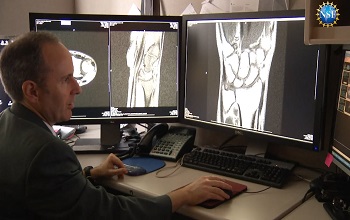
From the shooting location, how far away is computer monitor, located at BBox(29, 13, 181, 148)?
67.4 inches

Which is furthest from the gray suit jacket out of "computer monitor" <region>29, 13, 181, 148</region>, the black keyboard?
"computer monitor" <region>29, 13, 181, 148</region>

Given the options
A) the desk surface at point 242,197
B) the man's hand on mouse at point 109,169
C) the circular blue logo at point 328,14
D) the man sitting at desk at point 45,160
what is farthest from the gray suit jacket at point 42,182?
the circular blue logo at point 328,14

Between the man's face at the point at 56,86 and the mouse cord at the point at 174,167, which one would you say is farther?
the mouse cord at the point at 174,167

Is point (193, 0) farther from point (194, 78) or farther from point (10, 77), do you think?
point (10, 77)

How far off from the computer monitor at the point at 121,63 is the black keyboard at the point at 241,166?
0.96ft

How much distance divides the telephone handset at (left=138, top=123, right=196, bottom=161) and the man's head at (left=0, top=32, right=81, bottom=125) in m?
0.58

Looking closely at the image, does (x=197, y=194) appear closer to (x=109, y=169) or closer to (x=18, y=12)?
(x=109, y=169)

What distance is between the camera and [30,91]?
3.66 ft

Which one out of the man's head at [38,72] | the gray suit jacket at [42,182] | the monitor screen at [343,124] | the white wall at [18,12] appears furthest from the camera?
the white wall at [18,12]

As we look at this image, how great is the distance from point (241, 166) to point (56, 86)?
0.71 meters

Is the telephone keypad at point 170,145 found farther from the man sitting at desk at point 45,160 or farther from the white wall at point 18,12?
the white wall at point 18,12

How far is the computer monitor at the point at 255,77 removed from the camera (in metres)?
1.35

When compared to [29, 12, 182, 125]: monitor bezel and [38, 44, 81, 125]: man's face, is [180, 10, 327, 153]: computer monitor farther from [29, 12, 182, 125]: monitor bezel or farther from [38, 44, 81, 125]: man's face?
[38, 44, 81, 125]: man's face

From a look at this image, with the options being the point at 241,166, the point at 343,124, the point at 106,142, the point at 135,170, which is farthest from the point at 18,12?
the point at 343,124
